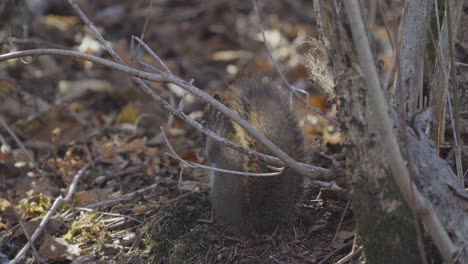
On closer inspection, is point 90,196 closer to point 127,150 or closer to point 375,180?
point 127,150

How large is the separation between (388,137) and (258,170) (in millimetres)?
896

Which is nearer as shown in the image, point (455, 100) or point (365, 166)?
point (365, 166)

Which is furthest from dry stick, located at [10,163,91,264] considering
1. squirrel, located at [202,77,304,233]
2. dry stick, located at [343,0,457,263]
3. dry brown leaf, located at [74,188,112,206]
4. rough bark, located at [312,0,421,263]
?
dry stick, located at [343,0,457,263]

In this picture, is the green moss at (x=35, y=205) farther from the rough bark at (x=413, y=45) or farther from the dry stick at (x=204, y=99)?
the rough bark at (x=413, y=45)

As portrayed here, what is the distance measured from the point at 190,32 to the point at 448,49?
16.5 feet

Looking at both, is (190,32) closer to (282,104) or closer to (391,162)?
(282,104)

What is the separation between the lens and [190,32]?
24.5 ft

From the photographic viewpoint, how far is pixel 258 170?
2805 millimetres

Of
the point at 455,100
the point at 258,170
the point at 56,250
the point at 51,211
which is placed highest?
the point at 455,100

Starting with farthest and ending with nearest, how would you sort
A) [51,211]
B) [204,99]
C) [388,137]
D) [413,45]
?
[51,211] < [413,45] < [204,99] < [388,137]

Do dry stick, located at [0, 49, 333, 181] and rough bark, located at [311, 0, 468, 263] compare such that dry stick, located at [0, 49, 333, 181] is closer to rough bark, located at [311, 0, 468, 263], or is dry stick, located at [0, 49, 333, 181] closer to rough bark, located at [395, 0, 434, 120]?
rough bark, located at [311, 0, 468, 263]

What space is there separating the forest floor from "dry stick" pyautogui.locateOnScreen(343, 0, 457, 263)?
69cm

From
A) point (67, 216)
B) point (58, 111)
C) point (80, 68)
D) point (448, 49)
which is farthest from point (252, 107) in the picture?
point (80, 68)

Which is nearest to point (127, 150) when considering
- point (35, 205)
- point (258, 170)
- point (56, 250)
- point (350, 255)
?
point (35, 205)
